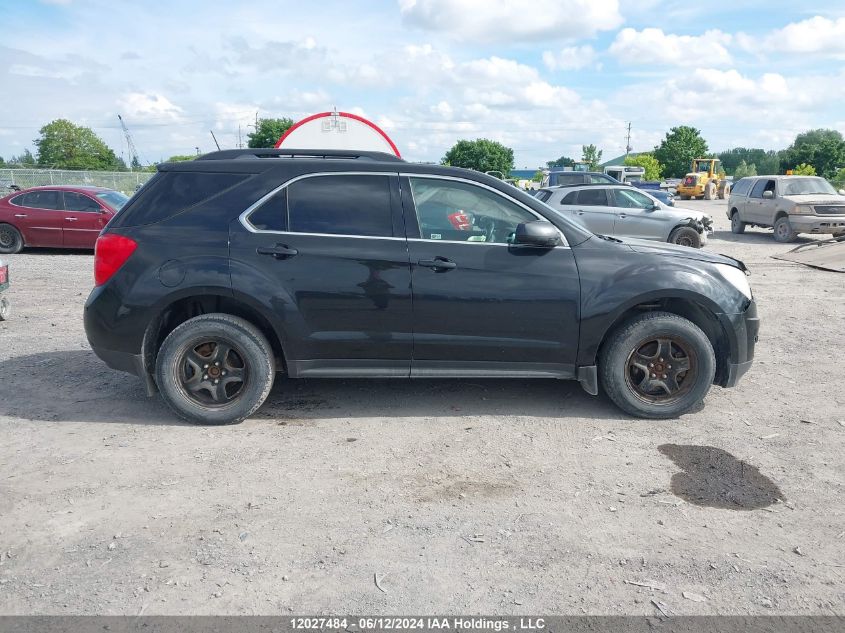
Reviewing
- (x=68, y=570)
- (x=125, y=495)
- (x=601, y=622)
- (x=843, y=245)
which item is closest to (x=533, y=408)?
(x=601, y=622)

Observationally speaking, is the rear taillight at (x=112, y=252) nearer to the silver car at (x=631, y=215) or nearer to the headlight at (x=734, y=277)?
the headlight at (x=734, y=277)

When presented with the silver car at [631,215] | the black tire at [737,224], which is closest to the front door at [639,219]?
the silver car at [631,215]

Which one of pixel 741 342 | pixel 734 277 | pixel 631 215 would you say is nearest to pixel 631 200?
pixel 631 215

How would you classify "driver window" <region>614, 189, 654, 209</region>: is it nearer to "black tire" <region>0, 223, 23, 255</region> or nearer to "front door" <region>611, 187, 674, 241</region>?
"front door" <region>611, 187, 674, 241</region>

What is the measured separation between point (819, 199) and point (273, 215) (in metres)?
17.5

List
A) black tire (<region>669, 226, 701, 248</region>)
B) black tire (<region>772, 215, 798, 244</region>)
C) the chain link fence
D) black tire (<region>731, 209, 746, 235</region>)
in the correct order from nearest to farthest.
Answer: black tire (<region>669, 226, 701, 248</region>), black tire (<region>772, 215, 798, 244</region>), black tire (<region>731, 209, 746, 235</region>), the chain link fence

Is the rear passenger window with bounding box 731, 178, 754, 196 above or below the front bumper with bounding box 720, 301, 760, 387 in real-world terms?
above

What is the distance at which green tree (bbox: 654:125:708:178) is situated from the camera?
8812cm

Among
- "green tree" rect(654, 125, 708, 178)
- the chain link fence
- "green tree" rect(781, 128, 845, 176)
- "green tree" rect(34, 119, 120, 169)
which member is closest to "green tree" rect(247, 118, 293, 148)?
"green tree" rect(34, 119, 120, 169)

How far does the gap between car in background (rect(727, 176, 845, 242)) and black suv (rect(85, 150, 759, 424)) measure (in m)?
15.0

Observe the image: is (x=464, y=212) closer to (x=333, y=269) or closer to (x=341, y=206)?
(x=341, y=206)

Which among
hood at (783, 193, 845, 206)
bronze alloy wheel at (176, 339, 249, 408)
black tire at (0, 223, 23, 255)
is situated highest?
hood at (783, 193, 845, 206)

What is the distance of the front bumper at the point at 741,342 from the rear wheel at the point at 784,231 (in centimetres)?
1506

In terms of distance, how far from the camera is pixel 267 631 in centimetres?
269
